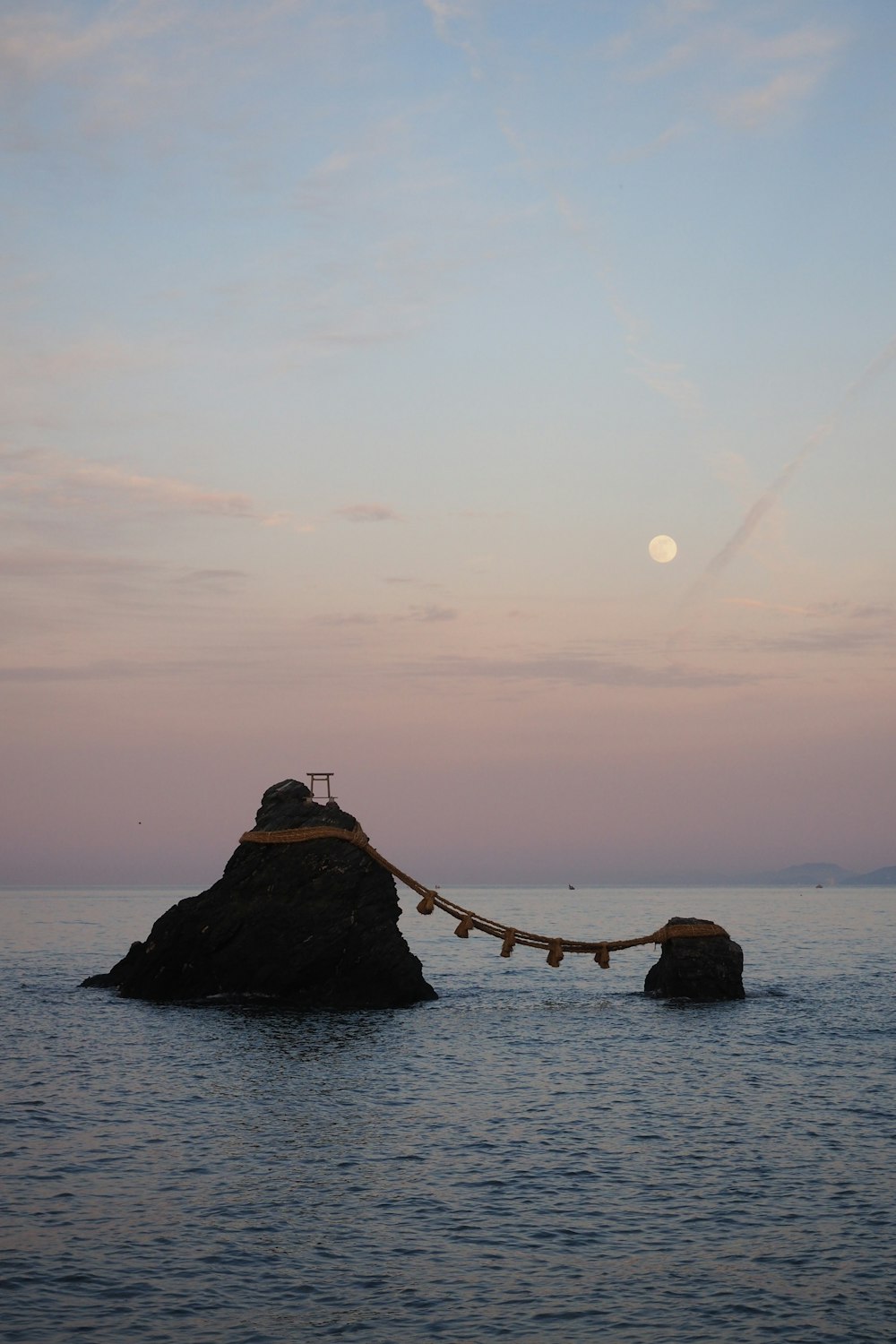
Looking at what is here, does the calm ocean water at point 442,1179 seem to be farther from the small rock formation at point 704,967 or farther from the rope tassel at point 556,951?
the small rock formation at point 704,967

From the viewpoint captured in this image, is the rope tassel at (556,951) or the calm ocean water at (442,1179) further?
the rope tassel at (556,951)

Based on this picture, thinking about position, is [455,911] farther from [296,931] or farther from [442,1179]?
[442,1179]

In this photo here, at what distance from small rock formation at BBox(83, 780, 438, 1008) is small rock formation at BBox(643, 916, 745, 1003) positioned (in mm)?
10703

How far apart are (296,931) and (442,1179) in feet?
75.8

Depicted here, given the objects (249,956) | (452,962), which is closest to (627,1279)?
(249,956)

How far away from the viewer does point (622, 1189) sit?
2055 cm

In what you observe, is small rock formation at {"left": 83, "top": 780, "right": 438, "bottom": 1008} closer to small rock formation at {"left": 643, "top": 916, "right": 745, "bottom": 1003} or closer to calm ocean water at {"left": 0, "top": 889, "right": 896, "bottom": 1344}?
calm ocean water at {"left": 0, "top": 889, "right": 896, "bottom": 1344}

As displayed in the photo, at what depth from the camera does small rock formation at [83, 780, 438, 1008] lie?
43656 mm

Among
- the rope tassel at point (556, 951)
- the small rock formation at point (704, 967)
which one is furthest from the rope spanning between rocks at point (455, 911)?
the small rock formation at point (704, 967)

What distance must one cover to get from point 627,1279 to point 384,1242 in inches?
142

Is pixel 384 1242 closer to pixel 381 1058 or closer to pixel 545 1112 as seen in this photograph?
pixel 545 1112

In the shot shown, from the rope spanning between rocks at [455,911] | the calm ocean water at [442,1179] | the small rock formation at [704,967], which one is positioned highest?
the rope spanning between rocks at [455,911]

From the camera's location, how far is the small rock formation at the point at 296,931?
43.7 m

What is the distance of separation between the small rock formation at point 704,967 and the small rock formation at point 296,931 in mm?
10703
